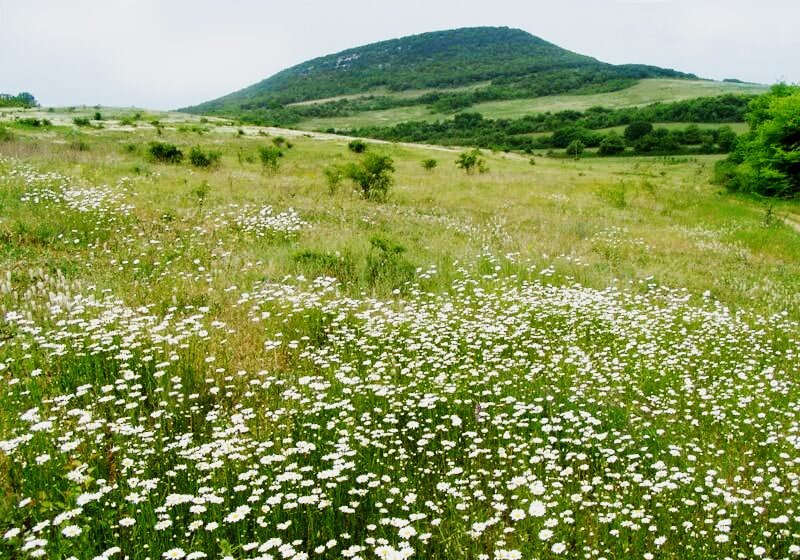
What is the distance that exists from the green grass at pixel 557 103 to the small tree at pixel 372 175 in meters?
137

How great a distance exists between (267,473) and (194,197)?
14830mm

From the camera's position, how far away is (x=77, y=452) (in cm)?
485

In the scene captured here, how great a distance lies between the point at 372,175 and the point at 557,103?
16914 centimetres

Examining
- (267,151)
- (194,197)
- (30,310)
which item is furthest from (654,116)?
(30,310)

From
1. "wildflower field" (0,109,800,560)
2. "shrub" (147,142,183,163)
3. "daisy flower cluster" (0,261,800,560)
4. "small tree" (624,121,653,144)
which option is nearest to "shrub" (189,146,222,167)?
"shrub" (147,142,183,163)

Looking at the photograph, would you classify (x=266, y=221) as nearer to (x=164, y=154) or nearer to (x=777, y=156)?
(x=164, y=154)

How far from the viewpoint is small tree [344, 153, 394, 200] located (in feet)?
79.7

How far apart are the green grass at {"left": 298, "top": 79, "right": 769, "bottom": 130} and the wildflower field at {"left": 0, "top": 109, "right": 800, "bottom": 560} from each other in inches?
5869

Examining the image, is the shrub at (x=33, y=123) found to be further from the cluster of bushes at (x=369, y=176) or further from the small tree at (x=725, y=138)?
the small tree at (x=725, y=138)

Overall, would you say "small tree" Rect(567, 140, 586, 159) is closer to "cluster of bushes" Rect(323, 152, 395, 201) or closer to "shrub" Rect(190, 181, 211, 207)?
"cluster of bushes" Rect(323, 152, 395, 201)

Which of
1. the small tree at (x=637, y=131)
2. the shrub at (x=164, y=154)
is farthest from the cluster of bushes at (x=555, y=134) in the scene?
the shrub at (x=164, y=154)

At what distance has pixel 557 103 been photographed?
584ft

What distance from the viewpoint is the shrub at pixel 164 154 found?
29.2 metres

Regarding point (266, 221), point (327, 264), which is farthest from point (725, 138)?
point (327, 264)
